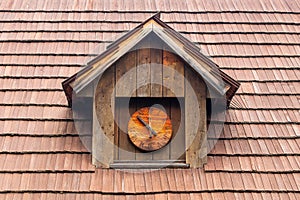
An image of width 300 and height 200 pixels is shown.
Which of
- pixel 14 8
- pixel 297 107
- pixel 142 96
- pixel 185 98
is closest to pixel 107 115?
pixel 142 96

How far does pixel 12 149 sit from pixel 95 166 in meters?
0.75

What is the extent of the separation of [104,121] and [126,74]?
0.45 m

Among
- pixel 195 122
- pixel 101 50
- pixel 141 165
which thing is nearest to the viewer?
pixel 141 165

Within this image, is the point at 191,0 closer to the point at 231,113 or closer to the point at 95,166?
the point at 231,113

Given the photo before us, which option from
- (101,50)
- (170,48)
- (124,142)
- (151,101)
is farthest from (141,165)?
(101,50)

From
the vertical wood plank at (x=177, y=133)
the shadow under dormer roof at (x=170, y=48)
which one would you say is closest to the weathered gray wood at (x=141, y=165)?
the vertical wood plank at (x=177, y=133)

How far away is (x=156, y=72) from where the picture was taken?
483cm

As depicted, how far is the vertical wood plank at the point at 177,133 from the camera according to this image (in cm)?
478

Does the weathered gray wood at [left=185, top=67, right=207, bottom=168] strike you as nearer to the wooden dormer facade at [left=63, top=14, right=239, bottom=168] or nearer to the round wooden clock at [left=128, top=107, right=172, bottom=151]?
the wooden dormer facade at [left=63, top=14, right=239, bottom=168]

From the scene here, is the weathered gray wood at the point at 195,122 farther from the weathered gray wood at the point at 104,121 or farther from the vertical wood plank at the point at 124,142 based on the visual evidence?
the weathered gray wood at the point at 104,121

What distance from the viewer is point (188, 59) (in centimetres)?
478

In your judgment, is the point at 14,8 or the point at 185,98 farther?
the point at 14,8

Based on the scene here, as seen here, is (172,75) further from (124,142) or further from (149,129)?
(124,142)

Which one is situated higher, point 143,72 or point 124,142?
point 143,72
